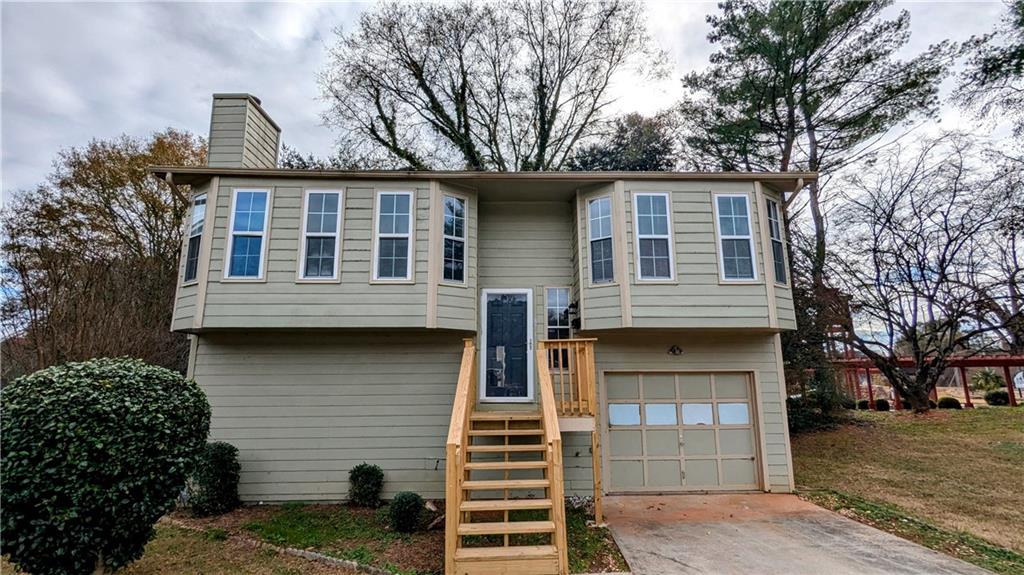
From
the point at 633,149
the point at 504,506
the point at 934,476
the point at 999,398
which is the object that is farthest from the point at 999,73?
the point at 504,506

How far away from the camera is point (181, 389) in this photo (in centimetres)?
454

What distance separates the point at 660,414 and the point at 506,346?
2.90 meters

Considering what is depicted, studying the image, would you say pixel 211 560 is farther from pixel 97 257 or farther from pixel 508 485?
pixel 97 257

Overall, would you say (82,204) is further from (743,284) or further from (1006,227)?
(1006,227)

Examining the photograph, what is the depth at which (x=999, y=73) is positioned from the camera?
34.2 feet

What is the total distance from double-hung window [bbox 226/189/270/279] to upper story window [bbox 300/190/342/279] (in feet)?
2.17

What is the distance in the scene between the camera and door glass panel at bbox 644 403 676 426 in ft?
23.7

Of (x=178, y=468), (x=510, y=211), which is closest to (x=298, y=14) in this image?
(x=510, y=211)

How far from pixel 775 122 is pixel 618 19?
621 cm

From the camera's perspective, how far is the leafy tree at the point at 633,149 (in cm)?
1381

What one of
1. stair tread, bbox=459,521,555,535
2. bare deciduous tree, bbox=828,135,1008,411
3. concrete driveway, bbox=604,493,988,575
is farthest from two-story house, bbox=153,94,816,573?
bare deciduous tree, bbox=828,135,1008,411

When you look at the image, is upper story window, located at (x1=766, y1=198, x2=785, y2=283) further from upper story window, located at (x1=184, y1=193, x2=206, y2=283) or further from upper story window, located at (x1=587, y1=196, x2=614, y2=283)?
upper story window, located at (x1=184, y1=193, x2=206, y2=283)

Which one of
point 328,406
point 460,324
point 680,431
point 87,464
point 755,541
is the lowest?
point 755,541

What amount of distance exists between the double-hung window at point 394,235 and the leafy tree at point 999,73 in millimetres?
14246
